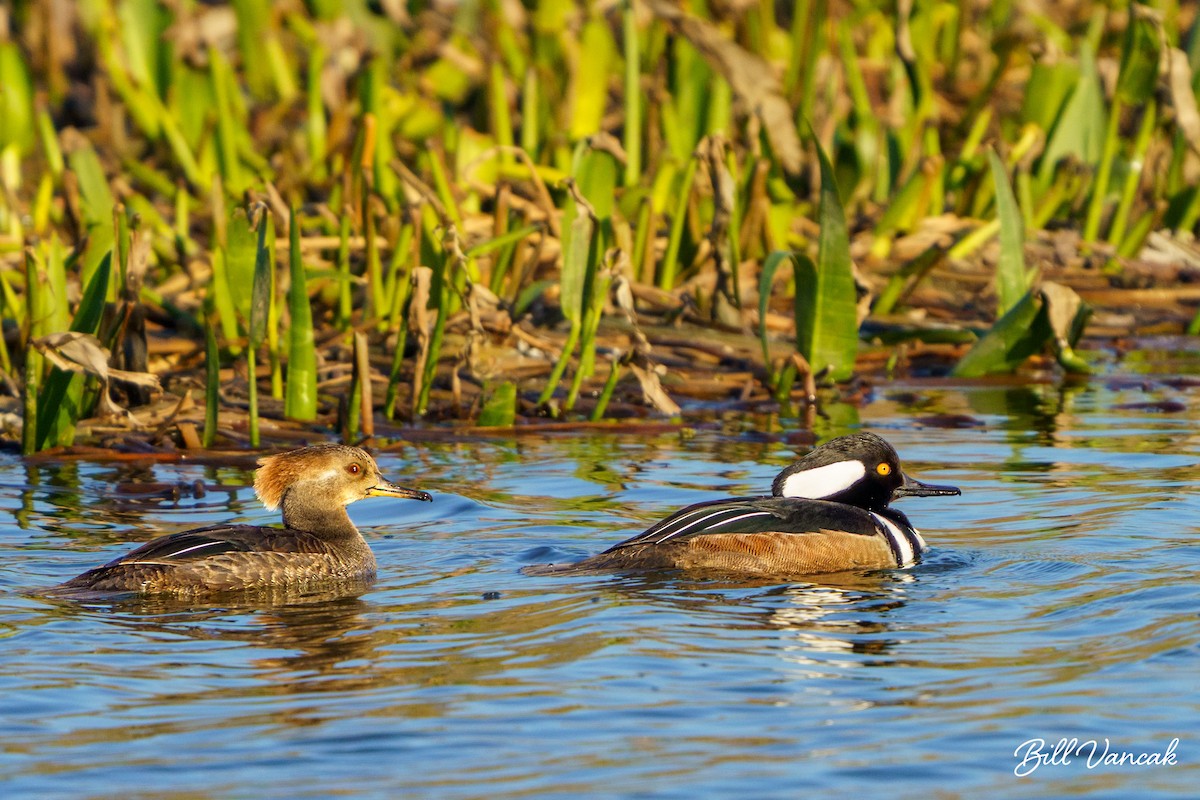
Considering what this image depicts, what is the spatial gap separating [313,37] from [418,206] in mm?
6502

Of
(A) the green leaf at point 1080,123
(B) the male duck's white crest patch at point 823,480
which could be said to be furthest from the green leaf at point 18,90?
(B) the male duck's white crest patch at point 823,480

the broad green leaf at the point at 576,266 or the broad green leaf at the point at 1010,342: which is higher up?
the broad green leaf at the point at 576,266

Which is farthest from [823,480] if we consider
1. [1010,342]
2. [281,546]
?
[1010,342]

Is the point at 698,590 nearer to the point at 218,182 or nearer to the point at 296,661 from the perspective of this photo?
the point at 296,661

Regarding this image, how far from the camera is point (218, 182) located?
36.5ft

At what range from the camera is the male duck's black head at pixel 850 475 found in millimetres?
7516

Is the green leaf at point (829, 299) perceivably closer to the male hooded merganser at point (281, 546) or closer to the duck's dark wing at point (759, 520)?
the duck's dark wing at point (759, 520)

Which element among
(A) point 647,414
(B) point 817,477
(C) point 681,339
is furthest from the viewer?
(C) point 681,339

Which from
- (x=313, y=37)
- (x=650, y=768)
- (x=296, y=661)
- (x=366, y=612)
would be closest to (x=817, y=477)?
(x=366, y=612)

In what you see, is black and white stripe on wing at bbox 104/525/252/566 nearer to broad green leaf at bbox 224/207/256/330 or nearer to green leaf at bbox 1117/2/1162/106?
broad green leaf at bbox 224/207/256/330

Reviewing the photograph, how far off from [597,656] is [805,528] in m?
1.76

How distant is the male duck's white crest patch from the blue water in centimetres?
44

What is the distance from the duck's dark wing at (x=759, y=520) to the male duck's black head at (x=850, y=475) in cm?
24

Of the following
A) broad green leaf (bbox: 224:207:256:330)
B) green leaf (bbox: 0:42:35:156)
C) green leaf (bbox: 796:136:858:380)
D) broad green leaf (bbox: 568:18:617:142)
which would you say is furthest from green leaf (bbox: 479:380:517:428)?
green leaf (bbox: 0:42:35:156)
